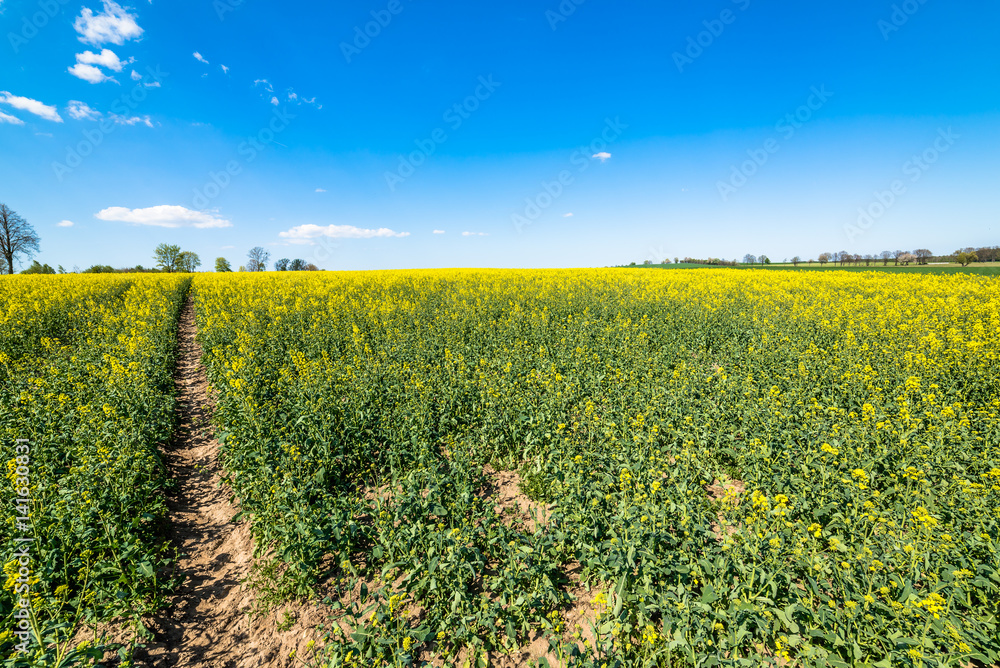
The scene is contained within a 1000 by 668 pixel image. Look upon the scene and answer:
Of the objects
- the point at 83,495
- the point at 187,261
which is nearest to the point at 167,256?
the point at 187,261

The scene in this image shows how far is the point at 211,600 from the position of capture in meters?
3.73

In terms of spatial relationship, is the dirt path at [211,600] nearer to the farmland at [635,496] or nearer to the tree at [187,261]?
the farmland at [635,496]

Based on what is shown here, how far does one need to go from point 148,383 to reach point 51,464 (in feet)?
10.6

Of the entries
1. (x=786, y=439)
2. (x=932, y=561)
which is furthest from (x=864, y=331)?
(x=932, y=561)

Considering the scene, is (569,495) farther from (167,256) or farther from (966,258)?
(167,256)

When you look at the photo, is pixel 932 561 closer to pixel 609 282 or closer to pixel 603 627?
pixel 603 627

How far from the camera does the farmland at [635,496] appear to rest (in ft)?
9.95

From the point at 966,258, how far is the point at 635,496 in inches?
2182

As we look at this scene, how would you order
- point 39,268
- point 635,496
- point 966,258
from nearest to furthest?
point 635,496 → point 966,258 → point 39,268

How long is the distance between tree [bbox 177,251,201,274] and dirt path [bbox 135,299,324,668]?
101362mm

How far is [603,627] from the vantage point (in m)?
3.01

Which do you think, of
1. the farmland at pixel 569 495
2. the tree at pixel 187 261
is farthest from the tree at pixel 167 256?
the farmland at pixel 569 495

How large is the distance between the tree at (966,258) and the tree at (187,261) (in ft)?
412

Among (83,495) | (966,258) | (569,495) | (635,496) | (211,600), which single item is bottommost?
(211,600)
